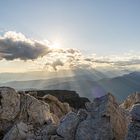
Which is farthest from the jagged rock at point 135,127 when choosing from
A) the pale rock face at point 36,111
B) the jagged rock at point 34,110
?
the jagged rock at point 34,110

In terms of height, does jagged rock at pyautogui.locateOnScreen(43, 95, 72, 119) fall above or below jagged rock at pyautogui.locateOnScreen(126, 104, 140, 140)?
below

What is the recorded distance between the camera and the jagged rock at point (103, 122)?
3966 centimetres

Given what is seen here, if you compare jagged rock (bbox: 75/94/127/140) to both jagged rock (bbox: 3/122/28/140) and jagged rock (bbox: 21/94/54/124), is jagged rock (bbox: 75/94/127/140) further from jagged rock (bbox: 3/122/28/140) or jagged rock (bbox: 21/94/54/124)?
jagged rock (bbox: 21/94/54/124)

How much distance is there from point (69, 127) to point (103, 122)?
193 inches

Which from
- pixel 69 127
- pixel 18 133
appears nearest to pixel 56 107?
pixel 18 133

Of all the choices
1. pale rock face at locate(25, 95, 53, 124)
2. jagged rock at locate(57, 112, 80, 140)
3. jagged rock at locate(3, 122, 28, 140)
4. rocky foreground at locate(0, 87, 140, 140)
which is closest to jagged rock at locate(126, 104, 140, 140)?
rocky foreground at locate(0, 87, 140, 140)

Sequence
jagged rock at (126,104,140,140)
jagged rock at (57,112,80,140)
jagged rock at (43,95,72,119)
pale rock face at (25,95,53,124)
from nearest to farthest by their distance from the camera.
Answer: jagged rock at (126,104,140,140), jagged rock at (57,112,80,140), pale rock face at (25,95,53,124), jagged rock at (43,95,72,119)

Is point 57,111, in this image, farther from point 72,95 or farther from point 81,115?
point 72,95

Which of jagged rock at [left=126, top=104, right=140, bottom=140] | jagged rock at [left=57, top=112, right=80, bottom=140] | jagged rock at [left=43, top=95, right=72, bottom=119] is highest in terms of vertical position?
jagged rock at [left=126, top=104, right=140, bottom=140]

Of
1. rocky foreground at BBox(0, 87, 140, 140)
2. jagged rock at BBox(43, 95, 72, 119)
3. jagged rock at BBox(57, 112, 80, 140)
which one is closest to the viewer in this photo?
rocky foreground at BBox(0, 87, 140, 140)

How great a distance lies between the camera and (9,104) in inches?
2244

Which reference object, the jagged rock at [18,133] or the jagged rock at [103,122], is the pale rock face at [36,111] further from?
the jagged rock at [103,122]

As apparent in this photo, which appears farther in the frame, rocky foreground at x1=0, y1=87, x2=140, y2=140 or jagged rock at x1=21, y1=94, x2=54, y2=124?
jagged rock at x1=21, y1=94, x2=54, y2=124

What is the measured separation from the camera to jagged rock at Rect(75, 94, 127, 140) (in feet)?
130
